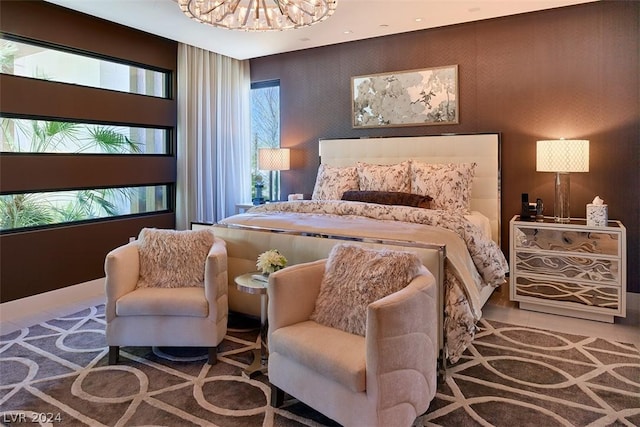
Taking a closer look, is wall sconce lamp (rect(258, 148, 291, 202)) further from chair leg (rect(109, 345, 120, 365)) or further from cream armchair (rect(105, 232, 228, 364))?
chair leg (rect(109, 345, 120, 365))

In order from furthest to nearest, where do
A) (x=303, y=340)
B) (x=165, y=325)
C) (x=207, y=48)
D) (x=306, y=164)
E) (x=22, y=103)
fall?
(x=306, y=164) → (x=207, y=48) → (x=22, y=103) → (x=165, y=325) → (x=303, y=340)

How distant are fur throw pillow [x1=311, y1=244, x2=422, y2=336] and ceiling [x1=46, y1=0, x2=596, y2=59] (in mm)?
2665

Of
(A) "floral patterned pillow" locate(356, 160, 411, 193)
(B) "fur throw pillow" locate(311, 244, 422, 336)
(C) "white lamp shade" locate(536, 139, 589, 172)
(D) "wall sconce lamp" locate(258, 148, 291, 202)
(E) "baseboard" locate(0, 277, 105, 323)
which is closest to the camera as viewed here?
(B) "fur throw pillow" locate(311, 244, 422, 336)

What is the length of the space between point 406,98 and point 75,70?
3456mm

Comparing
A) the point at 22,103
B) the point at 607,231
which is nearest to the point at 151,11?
the point at 22,103

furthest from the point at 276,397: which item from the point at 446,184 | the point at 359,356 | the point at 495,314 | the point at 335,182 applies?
the point at 335,182

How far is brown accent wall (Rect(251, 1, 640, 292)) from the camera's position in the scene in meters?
3.69

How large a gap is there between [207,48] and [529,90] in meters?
3.75

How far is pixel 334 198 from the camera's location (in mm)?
4453

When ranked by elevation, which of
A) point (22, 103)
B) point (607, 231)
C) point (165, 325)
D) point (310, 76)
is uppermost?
point (310, 76)

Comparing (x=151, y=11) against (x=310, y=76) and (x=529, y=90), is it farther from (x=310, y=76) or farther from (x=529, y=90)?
(x=529, y=90)

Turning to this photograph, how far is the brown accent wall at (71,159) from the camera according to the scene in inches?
144

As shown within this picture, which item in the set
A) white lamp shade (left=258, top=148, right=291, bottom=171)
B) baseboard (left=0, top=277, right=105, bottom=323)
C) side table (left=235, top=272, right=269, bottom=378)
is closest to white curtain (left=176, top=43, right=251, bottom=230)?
white lamp shade (left=258, top=148, right=291, bottom=171)

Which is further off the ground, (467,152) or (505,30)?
(505,30)
